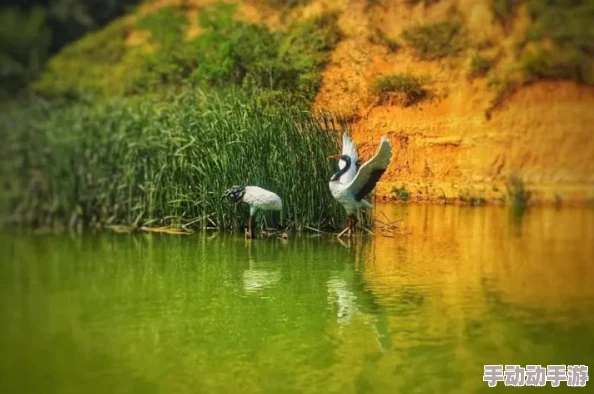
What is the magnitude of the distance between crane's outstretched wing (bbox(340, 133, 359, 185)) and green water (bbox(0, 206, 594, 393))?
18.4 inches

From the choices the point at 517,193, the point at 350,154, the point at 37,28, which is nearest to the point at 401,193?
the point at 350,154

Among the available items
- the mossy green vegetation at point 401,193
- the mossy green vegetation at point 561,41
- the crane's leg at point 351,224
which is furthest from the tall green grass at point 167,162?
the mossy green vegetation at point 561,41

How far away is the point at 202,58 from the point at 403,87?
2.22 meters

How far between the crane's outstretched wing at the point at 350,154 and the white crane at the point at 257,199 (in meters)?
0.47

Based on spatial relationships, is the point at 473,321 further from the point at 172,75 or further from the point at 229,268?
the point at 172,75

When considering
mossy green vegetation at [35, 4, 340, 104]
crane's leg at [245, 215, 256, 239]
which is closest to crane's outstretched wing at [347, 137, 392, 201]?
crane's leg at [245, 215, 256, 239]

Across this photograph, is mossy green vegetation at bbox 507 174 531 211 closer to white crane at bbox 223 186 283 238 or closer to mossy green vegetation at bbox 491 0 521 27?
mossy green vegetation at bbox 491 0 521 27

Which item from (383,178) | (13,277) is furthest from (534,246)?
(13,277)

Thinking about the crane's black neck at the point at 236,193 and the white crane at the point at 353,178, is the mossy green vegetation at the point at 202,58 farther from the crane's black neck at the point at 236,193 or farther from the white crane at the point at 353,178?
the crane's black neck at the point at 236,193

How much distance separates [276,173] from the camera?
550cm

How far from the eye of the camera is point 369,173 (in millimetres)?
4891

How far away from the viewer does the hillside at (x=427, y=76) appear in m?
5.83

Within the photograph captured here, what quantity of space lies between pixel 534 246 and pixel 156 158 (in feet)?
9.52

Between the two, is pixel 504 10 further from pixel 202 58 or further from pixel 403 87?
pixel 202 58
